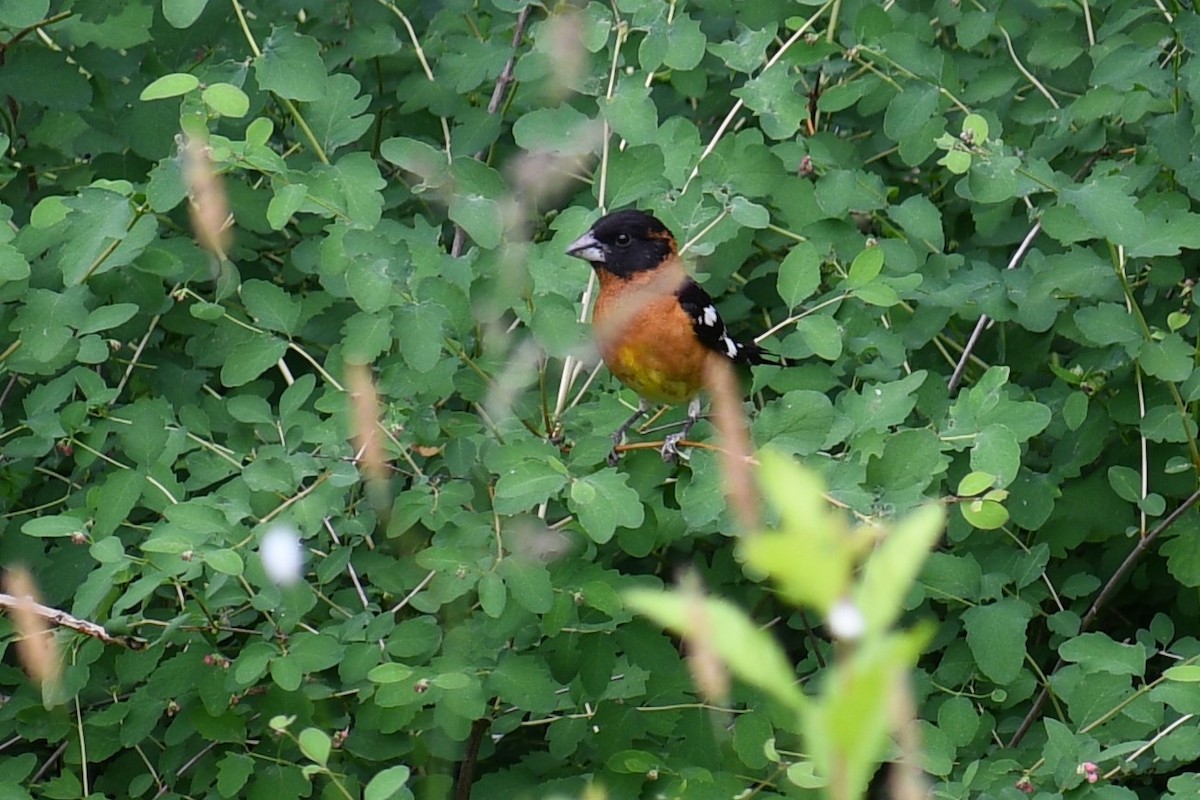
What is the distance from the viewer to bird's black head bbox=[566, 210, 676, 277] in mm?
3678

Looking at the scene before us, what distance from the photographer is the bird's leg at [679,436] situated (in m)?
3.14

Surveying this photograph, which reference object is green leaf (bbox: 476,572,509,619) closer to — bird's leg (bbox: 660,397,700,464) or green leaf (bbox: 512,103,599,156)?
bird's leg (bbox: 660,397,700,464)

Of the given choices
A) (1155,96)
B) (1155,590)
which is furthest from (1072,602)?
(1155,96)

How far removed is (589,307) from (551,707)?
1063 millimetres

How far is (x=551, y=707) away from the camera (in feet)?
9.50

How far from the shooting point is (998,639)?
320 cm

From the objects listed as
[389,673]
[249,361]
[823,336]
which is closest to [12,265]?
[249,361]

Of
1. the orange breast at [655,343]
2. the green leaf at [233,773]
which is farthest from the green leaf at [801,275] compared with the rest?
the green leaf at [233,773]

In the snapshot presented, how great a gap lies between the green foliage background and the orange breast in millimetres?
141

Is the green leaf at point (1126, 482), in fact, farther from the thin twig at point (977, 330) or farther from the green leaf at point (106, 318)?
the green leaf at point (106, 318)

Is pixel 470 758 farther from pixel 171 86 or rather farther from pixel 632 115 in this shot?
pixel 171 86

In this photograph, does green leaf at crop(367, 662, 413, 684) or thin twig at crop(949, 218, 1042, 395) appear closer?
green leaf at crop(367, 662, 413, 684)

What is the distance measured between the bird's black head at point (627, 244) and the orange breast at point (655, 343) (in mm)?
46

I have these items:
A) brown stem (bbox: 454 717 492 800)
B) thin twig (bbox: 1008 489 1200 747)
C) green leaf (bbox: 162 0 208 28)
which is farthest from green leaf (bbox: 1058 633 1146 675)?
green leaf (bbox: 162 0 208 28)
